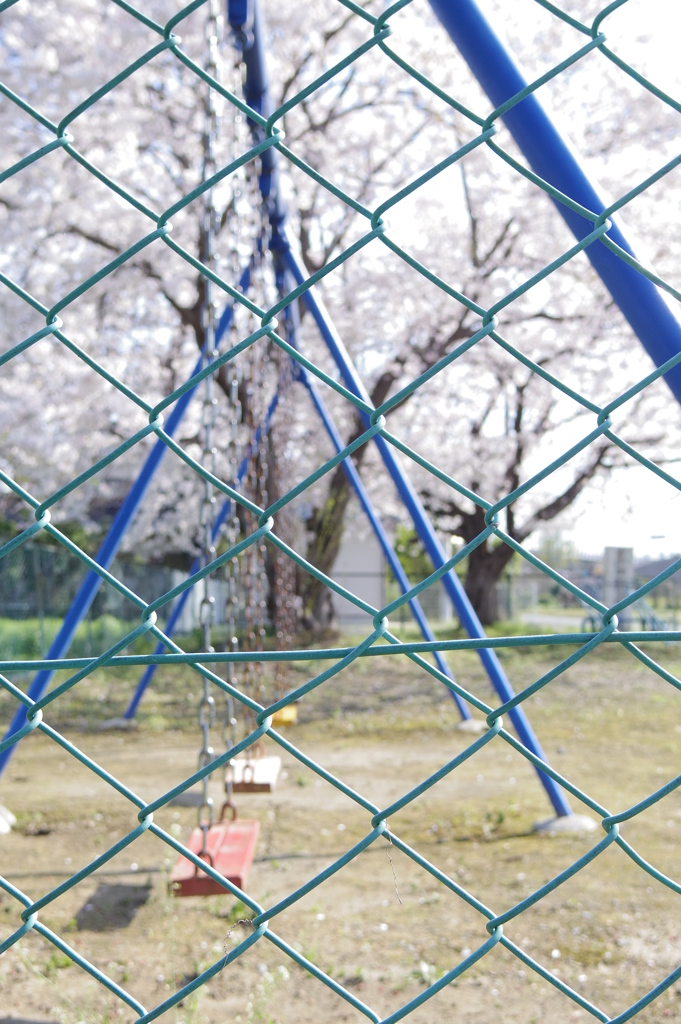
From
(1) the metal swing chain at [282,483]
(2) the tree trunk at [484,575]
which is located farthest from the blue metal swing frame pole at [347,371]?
(2) the tree trunk at [484,575]

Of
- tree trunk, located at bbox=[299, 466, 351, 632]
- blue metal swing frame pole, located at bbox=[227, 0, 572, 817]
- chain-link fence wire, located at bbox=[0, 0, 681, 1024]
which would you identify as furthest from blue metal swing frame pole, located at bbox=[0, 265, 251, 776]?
tree trunk, located at bbox=[299, 466, 351, 632]

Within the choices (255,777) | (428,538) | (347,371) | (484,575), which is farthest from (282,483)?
(484,575)

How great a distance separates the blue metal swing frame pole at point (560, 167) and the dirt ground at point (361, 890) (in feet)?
3.03

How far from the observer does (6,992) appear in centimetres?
253

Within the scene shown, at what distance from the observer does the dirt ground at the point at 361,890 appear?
250cm

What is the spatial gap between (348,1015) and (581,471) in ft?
44.5

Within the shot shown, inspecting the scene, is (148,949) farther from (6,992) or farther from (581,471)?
(581,471)

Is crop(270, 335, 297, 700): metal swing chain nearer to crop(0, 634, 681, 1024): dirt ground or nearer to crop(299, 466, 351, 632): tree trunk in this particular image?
crop(0, 634, 681, 1024): dirt ground

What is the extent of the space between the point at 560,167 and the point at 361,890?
2904 millimetres

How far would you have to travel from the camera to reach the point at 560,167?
3.98ft

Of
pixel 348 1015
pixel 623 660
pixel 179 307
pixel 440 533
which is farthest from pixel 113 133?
pixel 440 533

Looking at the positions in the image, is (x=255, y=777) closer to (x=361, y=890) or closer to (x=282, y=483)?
(x=361, y=890)

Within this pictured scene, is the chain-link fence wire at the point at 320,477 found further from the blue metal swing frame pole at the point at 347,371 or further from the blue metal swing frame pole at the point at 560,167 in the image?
the blue metal swing frame pole at the point at 347,371

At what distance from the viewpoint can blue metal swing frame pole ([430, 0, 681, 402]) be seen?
121cm
